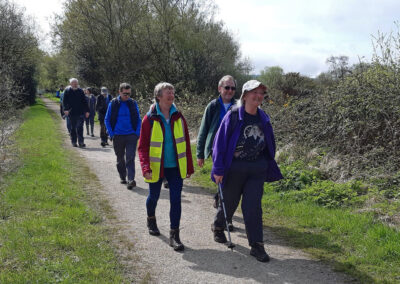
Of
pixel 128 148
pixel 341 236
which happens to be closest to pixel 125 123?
pixel 128 148

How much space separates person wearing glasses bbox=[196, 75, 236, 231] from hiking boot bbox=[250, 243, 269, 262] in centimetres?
176

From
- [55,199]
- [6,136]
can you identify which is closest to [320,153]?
[55,199]

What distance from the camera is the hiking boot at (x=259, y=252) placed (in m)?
4.43

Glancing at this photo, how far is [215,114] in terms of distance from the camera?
5918mm

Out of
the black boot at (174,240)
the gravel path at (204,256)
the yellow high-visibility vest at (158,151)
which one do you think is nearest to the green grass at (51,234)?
the gravel path at (204,256)

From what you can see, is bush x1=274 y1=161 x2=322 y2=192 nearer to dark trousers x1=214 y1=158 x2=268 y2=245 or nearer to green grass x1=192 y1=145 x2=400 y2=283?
green grass x1=192 y1=145 x2=400 y2=283

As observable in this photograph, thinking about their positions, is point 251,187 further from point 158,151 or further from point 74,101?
point 74,101

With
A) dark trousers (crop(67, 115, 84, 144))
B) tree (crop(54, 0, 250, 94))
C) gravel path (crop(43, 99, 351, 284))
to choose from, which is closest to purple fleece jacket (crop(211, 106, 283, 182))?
gravel path (crop(43, 99, 351, 284))

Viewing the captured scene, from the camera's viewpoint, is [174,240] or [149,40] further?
[149,40]

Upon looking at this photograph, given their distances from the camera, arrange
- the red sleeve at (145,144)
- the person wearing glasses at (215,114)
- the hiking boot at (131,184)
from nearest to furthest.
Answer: the red sleeve at (145,144) < the person wearing glasses at (215,114) < the hiking boot at (131,184)

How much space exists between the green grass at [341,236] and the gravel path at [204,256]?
250 mm

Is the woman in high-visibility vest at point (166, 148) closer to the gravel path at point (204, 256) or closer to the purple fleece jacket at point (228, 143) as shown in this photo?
the gravel path at point (204, 256)

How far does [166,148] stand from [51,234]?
192 cm

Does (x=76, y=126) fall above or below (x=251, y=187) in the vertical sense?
above
